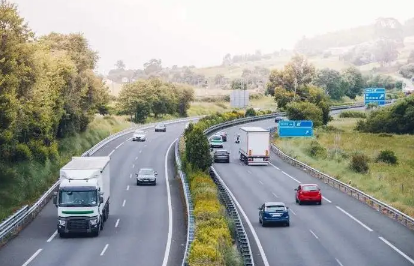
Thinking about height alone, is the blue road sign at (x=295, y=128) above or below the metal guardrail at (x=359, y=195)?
above

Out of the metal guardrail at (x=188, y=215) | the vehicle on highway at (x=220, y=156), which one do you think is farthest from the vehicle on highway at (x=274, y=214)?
the vehicle on highway at (x=220, y=156)

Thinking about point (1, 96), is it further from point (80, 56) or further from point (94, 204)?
point (80, 56)

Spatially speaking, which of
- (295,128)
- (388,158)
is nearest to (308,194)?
(388,158)

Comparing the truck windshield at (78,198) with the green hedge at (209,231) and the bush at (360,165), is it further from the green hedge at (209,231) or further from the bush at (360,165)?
the bush at (360,165)

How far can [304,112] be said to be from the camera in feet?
333

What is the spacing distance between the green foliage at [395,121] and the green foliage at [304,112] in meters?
13.7

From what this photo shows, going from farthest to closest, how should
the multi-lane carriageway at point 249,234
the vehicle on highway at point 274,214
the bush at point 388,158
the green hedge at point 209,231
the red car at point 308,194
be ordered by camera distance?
the bush at point 388,158 < the red car at point 308,194 < the vehicle on highway at point 274,214 < the multi-lane carriageway at point 249,234 < the green hedge at point 209,231

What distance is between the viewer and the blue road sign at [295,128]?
7538 cm

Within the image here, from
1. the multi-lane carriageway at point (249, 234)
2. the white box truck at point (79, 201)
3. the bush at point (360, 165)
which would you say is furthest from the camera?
the bush at point (360, 165)

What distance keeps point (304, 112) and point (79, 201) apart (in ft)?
237

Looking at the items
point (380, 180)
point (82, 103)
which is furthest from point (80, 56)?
point (380, 180)

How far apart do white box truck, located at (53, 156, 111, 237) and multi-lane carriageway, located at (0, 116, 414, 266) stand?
73 centimetres

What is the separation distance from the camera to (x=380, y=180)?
55.6 m

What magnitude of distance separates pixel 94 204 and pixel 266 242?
9011 mm
